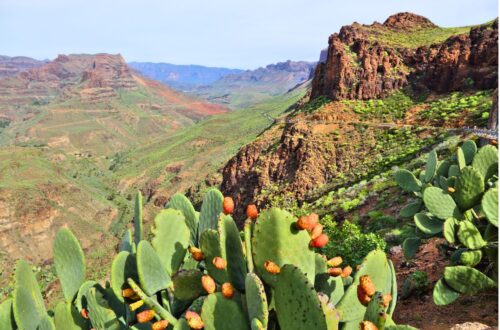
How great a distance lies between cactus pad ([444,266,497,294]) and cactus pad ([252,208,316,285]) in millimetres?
2479

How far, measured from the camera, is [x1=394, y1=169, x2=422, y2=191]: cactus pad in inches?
270

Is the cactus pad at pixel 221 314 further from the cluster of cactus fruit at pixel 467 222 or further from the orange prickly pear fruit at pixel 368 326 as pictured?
the cluster of cactus fruit at pixel 467 222

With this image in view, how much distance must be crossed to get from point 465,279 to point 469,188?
1038 mm

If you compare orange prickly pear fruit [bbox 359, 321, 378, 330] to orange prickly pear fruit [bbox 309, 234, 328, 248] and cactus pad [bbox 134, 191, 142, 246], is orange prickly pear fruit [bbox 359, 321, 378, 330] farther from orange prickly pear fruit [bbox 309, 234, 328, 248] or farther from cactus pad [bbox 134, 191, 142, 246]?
cactus pad [bbox 134, 191, 142, 246]

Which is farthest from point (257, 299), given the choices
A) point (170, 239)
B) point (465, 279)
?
point (465, 279)

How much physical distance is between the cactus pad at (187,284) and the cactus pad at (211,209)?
44 centimetres

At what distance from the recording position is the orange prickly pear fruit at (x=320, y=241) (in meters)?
2.56

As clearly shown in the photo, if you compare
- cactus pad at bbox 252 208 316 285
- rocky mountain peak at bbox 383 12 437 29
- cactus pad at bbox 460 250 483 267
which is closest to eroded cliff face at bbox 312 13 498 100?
rocky mountain peak at bbox 383 12 437 29

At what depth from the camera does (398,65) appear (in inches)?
1394

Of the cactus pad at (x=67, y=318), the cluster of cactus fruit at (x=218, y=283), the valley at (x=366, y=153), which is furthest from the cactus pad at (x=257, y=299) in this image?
the valley at (x=366, y=153)

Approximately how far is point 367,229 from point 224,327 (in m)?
12.3

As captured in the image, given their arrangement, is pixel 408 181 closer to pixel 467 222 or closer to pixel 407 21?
pixel 467 222

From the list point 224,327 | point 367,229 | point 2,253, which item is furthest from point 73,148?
point 224,327

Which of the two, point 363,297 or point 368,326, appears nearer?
point 368,326
